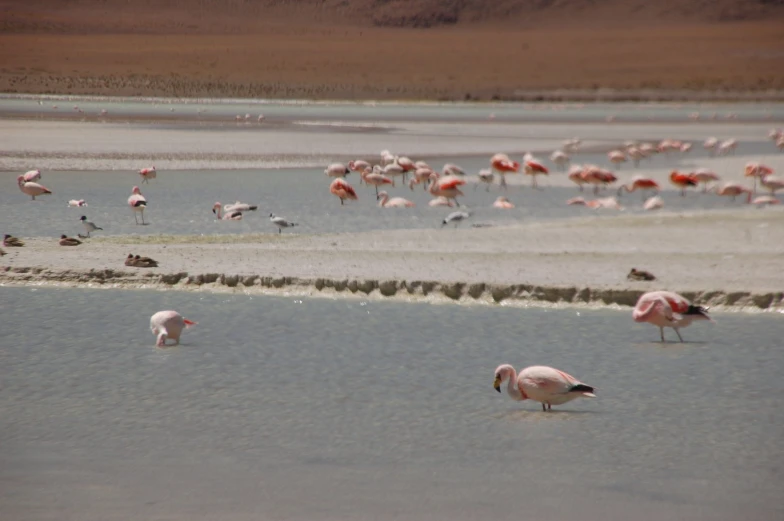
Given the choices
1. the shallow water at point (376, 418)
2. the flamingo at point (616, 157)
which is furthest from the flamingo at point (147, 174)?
the shallow water at point (376, 418)

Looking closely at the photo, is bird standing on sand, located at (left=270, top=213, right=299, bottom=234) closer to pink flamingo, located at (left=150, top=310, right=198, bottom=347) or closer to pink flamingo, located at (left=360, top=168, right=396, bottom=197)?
pink flamingo, located at (left=360, top=168, right=396, bottom=197)

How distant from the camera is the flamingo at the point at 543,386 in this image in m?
5.86

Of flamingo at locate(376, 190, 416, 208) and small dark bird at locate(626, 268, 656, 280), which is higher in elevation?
flamingo at locate(376, 190, 416, 208)

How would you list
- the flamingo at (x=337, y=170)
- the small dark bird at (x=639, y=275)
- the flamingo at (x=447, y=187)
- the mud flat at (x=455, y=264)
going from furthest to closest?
1. the flamingo at (x=337, y=170)
2. the flamingo at (x=447, y=187)
3. the small dark bird at (x=639, y=275)
4. the mud flat at (x=455, y=264)

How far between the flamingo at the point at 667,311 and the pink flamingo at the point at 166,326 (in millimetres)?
2726

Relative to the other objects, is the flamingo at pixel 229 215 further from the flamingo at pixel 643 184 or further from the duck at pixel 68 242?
the flamingo at pixel 643 184

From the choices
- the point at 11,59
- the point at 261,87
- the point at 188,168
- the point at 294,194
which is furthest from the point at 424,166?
the point at 11,59

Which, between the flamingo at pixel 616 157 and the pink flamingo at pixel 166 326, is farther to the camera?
the flamingo at pixel 616 157

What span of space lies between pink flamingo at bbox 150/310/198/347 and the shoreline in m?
1.83

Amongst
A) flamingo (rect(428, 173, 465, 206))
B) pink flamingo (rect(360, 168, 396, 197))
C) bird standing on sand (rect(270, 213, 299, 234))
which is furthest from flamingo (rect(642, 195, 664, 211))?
bird standing on sand (rect(270, 213, 299, 234))

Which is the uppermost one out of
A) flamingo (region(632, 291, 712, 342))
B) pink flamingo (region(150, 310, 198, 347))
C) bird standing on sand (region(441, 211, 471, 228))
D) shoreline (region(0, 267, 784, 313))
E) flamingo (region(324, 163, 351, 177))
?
flamingo (region(324, 163, 351, 177))

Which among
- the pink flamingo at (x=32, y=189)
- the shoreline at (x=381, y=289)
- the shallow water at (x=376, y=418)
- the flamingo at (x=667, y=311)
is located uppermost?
the pink flamingo at (x=32, y=189)

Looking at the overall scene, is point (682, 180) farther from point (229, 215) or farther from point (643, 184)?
point (229, 215)

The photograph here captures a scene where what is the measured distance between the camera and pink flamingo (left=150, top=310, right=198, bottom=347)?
287 inches
